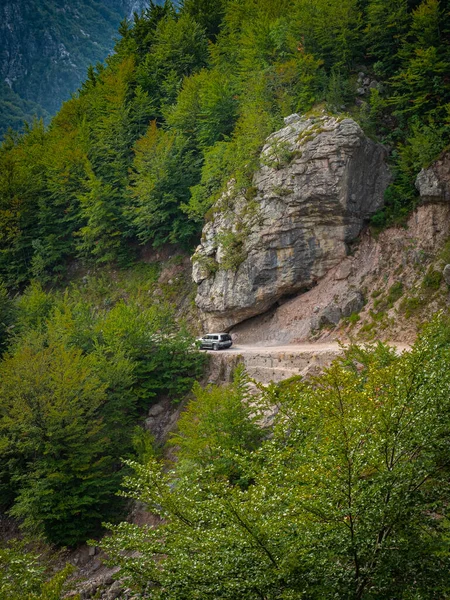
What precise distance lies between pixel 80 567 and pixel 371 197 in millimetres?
21486

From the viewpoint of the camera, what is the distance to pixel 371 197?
2441 centimetres

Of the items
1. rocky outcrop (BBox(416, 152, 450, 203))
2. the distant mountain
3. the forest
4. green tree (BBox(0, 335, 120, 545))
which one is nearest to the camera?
the forest

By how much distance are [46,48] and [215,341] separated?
11459cm

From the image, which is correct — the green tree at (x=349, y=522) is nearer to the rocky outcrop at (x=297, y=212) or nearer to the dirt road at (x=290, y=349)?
the dirt road at (x=290, y=349)

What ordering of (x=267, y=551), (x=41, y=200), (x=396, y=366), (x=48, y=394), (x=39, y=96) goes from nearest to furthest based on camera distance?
(x=267, y=551), (x=396, y=366), (x=48, y=394), (x=41, y=200), (x=39, y=96)

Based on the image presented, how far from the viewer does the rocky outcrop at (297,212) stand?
934 inches

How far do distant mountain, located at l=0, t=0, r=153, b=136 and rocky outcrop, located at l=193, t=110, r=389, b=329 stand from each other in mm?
86322

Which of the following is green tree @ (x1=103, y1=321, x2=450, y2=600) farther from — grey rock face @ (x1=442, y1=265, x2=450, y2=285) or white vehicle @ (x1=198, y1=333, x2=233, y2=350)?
white vehicle @ (x1=198, y1=333, x2=233, y2=350)

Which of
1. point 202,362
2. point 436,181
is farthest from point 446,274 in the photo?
point 202,362

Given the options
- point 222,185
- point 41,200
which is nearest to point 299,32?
point 222,185

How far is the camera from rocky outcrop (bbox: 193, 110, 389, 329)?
23719mm

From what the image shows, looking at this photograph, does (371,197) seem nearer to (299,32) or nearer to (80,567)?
(299,32)

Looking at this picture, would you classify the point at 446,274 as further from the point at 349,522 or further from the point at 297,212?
the point at 349,522

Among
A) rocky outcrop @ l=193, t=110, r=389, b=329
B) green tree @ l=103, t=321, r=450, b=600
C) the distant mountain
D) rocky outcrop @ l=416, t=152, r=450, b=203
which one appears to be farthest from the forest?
the distant mountain
